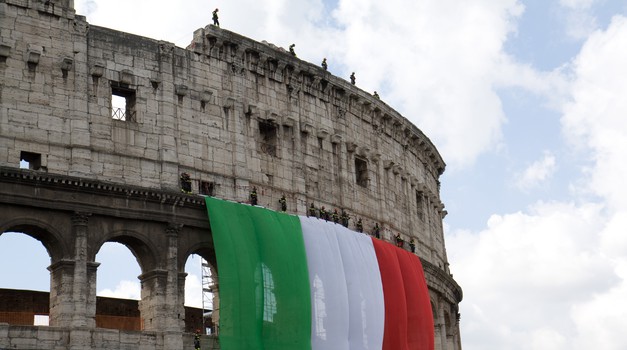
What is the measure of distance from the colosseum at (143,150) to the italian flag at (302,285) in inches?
50.8

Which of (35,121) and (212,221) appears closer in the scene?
(35,121)

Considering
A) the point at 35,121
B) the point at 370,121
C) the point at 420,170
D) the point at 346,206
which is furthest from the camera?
the point at 420,170

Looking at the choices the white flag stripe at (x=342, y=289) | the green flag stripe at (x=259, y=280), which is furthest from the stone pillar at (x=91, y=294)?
the white flag stripe at (x=342, y=289)

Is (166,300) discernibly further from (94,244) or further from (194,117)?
(194,117)

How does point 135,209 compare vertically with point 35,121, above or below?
below

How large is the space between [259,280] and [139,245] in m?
4.01

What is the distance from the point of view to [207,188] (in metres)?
34.9

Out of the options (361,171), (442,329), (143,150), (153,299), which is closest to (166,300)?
(153,299)

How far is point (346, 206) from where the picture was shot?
1609 inches

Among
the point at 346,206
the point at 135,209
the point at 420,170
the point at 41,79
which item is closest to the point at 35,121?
the point at 41,79

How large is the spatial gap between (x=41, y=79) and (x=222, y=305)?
903 cm

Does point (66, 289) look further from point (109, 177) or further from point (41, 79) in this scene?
point (41, 79)

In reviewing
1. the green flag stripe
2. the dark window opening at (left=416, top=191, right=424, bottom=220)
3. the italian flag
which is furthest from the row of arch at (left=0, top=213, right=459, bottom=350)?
the dark window opening at (left=416, top=191, right=424, bottom=220)

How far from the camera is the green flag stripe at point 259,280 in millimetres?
32688
